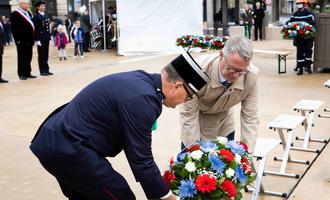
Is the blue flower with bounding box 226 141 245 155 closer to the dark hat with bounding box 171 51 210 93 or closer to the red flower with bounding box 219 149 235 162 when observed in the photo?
the red flower with bounding box 219 149 235 162

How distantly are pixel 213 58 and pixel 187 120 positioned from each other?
46 cm

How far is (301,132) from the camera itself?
21.7 ft

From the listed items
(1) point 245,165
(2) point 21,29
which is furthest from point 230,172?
(2) point 21,29

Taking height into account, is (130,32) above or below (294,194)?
above

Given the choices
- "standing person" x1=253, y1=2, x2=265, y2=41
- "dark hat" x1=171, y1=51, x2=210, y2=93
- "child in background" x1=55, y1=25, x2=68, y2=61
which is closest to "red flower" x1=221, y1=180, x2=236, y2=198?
"dark hat" x1=171, y1=51, x2=210, y2=93

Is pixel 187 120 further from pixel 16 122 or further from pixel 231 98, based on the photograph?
pixel 16 122

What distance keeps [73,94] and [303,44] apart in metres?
5.61

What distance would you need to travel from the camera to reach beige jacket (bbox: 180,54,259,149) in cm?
326

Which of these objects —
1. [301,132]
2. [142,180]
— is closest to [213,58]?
[142,180]

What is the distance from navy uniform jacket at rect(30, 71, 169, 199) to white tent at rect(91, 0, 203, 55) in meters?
14.6

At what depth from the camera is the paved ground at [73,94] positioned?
15.8 ft

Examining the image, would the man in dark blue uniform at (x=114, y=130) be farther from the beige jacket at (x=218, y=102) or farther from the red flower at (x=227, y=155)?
the beige jacket at (x=218, y=102)

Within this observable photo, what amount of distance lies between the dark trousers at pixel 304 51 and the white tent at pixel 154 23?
21.2 ft

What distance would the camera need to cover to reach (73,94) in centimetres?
984
